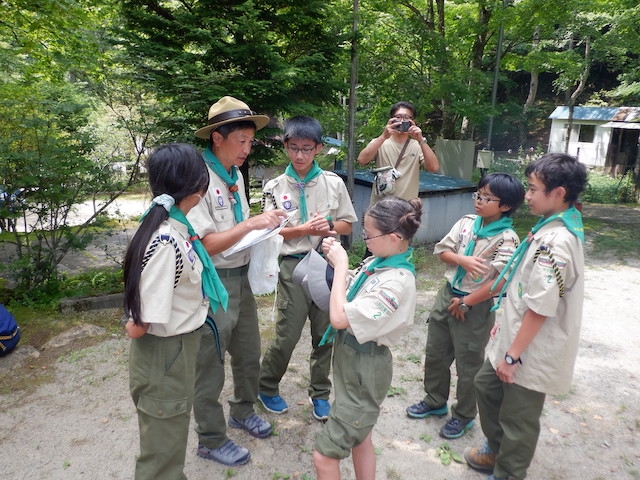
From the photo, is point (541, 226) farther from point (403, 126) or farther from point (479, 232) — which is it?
point (403, 126)

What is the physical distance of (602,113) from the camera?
22.5 m

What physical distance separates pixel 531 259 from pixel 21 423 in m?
3.41

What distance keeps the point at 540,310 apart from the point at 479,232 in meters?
0.78

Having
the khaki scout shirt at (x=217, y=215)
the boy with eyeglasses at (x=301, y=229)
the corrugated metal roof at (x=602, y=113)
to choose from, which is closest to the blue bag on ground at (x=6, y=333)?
the boy with eyeglasses at (x=301, y=229)

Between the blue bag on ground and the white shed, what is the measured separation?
889 inches

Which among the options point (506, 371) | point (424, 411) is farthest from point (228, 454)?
point (506, 371)

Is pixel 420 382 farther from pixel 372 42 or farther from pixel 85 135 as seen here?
Answer: pixel 372 42

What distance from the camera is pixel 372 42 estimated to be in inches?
375

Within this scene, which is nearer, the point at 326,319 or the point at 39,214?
the point at 326,319

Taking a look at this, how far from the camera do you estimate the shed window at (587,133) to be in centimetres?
2333

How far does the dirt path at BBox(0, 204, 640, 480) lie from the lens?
278 cm

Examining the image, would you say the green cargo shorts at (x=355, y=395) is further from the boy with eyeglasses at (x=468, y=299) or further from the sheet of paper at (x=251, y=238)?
the boy with eyeglasses at (x=468, y=299)

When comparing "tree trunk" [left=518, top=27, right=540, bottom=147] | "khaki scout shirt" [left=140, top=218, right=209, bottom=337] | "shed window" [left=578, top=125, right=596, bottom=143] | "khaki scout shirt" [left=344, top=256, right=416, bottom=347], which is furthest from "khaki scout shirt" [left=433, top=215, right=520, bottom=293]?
"tree trunk" [left=518, top=27, right=540, bottom=147]

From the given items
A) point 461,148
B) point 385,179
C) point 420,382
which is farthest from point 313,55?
point 461,148
